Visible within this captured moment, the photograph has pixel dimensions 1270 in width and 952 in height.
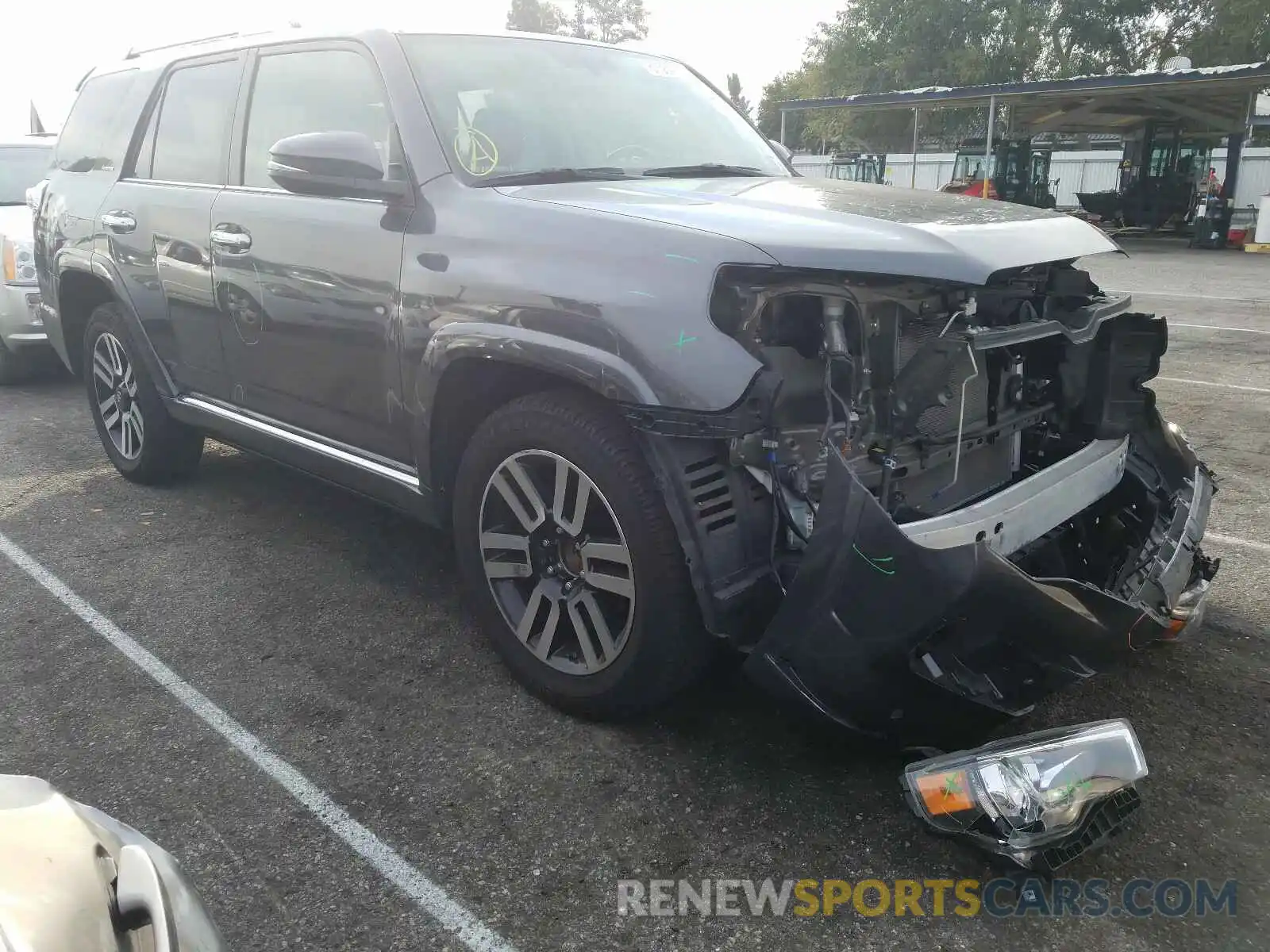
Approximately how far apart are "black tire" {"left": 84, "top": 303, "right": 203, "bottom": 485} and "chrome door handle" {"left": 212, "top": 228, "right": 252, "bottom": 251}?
1.07 meters

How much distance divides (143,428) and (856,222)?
3.76 meters

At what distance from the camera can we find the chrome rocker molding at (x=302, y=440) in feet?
11.3

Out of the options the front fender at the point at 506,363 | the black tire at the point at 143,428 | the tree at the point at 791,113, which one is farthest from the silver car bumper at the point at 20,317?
the tree at the point at 791,113

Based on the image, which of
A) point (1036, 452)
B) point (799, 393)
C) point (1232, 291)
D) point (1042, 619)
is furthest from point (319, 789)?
point (1232, 291)

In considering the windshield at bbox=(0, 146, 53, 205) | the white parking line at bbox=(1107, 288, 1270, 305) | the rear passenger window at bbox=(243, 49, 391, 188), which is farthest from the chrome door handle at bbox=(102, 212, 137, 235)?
the white parking line at bbox=(1107, 288, 1270, 305)

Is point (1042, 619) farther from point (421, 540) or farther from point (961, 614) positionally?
point (421, 540)

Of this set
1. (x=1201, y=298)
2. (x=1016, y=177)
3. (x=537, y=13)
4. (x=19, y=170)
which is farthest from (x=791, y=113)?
(x=19, y=170)

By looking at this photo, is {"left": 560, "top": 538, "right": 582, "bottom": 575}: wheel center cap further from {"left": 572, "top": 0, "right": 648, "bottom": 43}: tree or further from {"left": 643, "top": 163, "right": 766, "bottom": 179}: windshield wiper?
{"left": 572, "top": 0, "right": 648, "bottom": 43}: tree

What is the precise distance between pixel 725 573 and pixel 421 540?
7.55ft

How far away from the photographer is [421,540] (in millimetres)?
4523

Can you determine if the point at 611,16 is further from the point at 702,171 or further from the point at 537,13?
the point at 702,171

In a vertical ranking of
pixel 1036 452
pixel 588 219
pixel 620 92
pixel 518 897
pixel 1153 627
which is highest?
pixel 620 92

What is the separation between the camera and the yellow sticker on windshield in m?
3.16

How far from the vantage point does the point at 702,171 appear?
11.8 feet
